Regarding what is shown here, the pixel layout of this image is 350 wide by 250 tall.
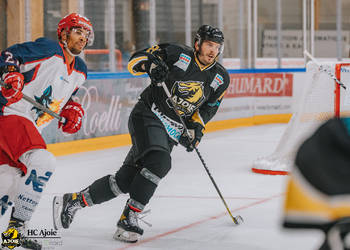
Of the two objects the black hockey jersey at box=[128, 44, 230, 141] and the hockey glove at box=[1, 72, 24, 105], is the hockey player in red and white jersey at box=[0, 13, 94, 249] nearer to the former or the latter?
the hockey glove at box=[1, 72, 24, 105]

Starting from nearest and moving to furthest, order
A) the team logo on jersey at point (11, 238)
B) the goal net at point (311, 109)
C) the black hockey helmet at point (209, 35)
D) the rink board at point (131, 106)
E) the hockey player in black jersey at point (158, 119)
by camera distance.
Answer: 1. the team logo on jersey at point (11, 238)
2. the hockey player in black jersey at point (158, 119)
3. the black hockey helmet at point (209, 35)
4. the goal net at point (311, 109)
5. the rink board at point (131, 106)

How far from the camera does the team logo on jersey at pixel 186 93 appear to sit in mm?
3596

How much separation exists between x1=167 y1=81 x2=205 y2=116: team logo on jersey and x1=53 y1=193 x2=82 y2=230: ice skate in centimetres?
70

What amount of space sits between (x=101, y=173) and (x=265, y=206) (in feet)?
6.48

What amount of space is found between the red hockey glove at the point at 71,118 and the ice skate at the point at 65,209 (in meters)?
0.44

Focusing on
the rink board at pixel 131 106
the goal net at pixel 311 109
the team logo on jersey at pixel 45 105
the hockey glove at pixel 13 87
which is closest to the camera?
the hockey glove at pixel 13 87

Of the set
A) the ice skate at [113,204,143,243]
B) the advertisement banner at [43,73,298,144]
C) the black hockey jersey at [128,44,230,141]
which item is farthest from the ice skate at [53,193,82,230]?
the advertisement banner at [43,73,298,144]

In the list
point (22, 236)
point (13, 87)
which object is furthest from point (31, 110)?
point (22, 236)

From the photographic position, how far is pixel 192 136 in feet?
12.2

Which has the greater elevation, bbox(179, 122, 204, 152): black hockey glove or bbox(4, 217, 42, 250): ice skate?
bbox(179, 122, 204, 152): black hockey glove

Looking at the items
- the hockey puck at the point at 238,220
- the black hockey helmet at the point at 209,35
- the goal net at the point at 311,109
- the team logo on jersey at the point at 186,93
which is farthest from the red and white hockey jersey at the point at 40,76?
the goal net at the point at 311,109

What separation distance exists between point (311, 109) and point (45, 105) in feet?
11.2

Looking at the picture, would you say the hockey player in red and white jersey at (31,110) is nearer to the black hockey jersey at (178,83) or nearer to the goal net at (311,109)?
the black hockey jersey at (178,83)

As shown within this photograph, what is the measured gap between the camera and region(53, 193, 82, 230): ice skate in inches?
135
